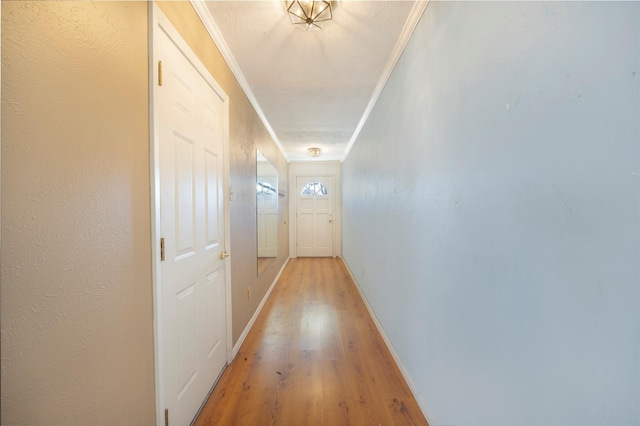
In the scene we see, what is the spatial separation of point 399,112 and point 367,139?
3.79 ft

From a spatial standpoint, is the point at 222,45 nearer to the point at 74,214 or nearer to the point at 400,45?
the point at 400,45

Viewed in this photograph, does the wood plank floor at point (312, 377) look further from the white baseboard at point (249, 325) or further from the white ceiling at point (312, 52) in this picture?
the white ceiling at point (312, 52)

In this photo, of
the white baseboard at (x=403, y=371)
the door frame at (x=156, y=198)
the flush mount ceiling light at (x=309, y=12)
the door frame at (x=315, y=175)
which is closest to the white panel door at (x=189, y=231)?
the door frame at (x=156, y=198)

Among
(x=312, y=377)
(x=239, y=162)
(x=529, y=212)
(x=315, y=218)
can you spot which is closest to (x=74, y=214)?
(x=529, y=212)

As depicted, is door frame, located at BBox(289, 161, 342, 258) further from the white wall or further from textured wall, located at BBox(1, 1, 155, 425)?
textured wall, located at BBox(1, 1, 155, 425)

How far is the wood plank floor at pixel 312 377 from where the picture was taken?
1.35 metres

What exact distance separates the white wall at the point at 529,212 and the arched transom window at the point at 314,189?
14.2ft

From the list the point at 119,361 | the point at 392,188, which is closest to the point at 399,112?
the point at 392,188

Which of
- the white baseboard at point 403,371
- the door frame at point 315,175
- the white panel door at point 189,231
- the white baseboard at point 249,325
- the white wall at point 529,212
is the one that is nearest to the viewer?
the white wall at point 529,212

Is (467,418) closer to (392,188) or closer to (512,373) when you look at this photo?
(512,373)

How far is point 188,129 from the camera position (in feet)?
4.15

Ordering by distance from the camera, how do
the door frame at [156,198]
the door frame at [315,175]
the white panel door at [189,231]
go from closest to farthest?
the door frame at [156,198] < the white panel door at [189,231] < the door frame at [315,175]

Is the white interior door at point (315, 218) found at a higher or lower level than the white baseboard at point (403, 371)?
higher

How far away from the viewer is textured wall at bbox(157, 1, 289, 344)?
4.34ft
